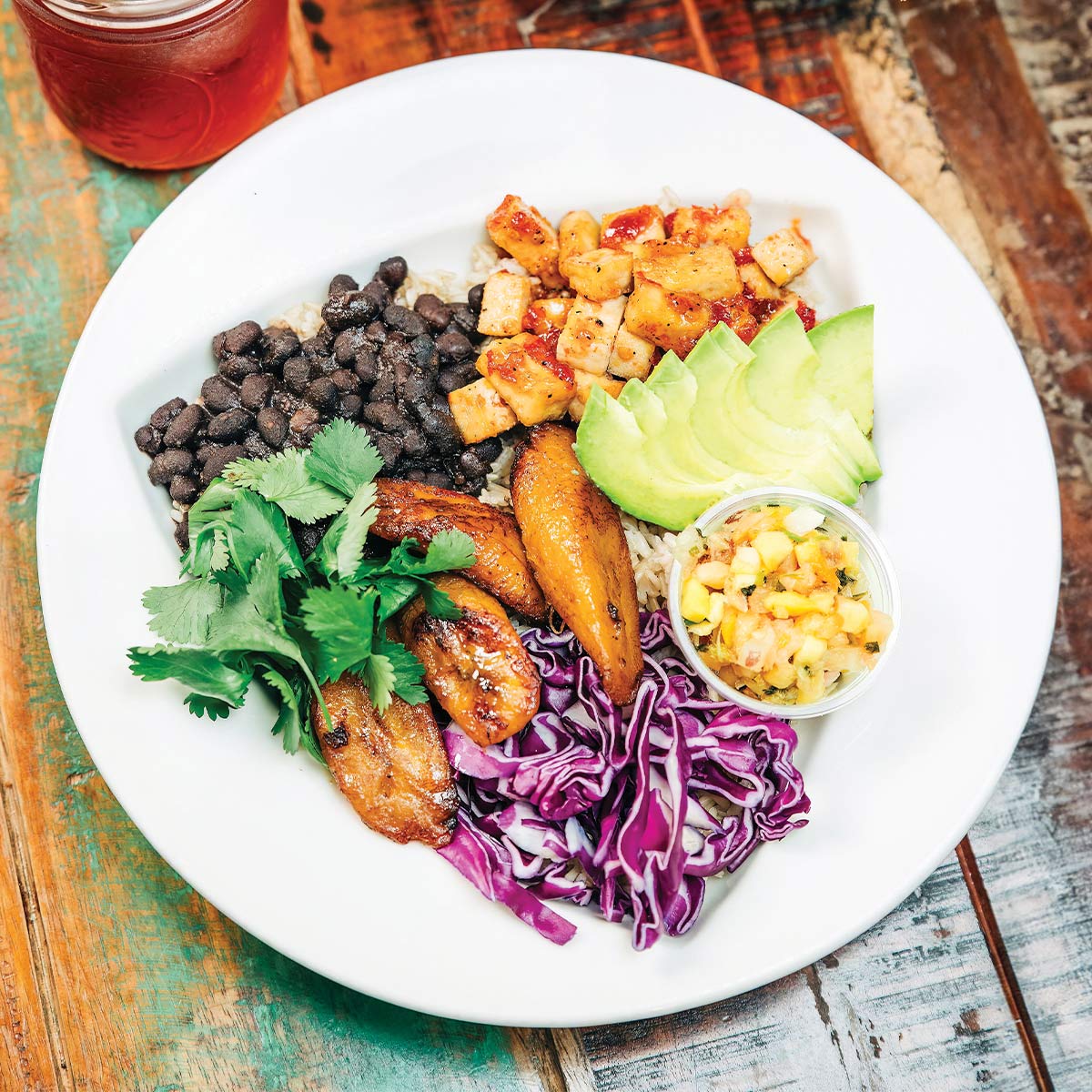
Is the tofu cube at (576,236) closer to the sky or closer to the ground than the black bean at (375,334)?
closer to the sky

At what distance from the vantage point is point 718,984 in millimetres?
2334

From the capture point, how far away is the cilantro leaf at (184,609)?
7.54ft

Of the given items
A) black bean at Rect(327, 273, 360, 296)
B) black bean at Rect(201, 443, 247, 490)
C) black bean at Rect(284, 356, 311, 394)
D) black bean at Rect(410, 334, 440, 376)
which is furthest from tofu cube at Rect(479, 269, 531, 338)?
black bean at Rect(201, 443, 247, 490)

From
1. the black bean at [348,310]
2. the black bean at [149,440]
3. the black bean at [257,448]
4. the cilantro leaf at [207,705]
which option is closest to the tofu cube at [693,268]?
the black bean at [348,310]

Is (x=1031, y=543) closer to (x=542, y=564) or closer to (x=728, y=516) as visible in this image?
(x=728, y=516)

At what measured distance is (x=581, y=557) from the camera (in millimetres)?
2354

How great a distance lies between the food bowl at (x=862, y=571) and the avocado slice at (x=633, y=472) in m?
0.05

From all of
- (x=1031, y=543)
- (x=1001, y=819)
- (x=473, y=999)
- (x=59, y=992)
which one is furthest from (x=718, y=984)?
(x=59, y=992)

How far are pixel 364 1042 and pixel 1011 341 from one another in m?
2.45

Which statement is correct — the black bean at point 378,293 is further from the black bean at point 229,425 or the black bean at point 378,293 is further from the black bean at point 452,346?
the black bean at point 229,425

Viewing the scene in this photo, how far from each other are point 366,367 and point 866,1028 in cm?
218

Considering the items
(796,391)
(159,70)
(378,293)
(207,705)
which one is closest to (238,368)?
(378,293)

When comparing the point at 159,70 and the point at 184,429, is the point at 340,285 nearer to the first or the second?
the point at 184,429

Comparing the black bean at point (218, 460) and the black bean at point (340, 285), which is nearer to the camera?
the black bean at point (218, 460)
